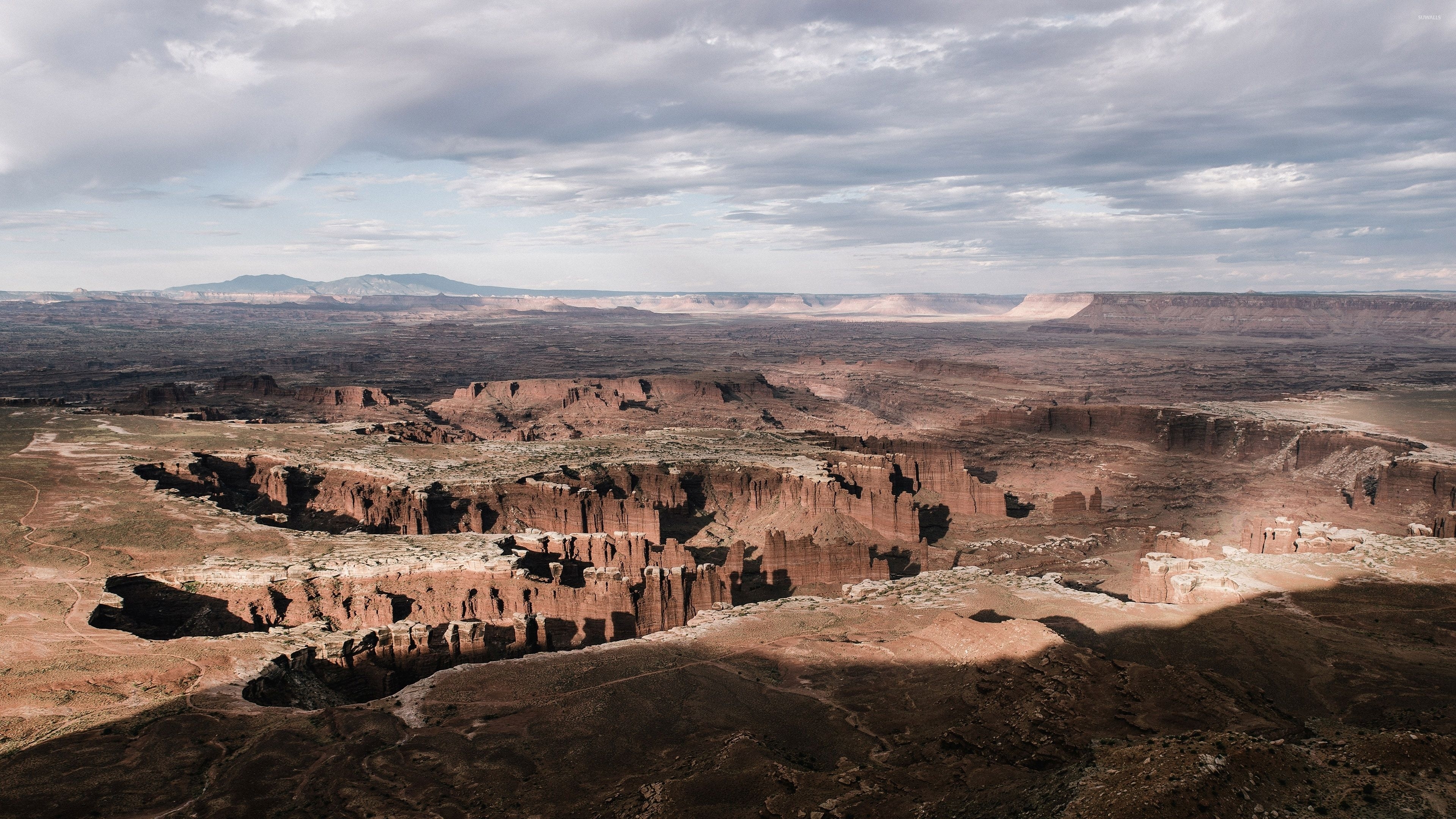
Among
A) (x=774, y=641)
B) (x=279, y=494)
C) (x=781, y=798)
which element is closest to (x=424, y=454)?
(x=279, y=494)

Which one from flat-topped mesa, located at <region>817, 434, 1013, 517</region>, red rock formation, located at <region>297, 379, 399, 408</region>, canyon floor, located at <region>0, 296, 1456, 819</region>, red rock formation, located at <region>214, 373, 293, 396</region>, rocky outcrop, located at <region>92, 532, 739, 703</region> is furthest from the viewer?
red rock formation, located at <region>214, 373, 293, 396</region>

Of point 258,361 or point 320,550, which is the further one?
point 258,361

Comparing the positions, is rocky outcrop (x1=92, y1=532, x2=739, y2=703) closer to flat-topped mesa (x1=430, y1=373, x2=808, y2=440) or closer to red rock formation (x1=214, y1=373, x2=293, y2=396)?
flat-topped mesa (x1=430, y1=373, x2=808, y2=440)

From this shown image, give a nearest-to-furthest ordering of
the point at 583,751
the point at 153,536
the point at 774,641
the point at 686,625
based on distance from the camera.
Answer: the point at 583,751 < the point at 774,641 < the point at 686,625 < the point at 153,536

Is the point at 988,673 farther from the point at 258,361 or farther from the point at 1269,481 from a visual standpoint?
the point at 258,361

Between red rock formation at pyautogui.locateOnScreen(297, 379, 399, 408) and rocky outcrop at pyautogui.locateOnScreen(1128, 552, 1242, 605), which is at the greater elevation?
red rock formation at pyautogui.locateOnScreen(297, 379, 399, 408)

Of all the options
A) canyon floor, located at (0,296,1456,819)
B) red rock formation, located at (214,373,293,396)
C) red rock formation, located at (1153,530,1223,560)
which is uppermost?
red rock formation, located at (214,373,293,396)

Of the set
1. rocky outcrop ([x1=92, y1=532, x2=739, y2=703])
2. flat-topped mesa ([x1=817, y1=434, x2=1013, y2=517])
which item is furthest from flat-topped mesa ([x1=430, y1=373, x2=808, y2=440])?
rocky outcrop ([x1=92, y1=532, x2=739, y2=703])

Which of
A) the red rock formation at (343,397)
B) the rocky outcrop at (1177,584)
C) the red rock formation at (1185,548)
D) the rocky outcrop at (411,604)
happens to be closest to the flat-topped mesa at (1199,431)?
the red rock formation at (1185,548)
